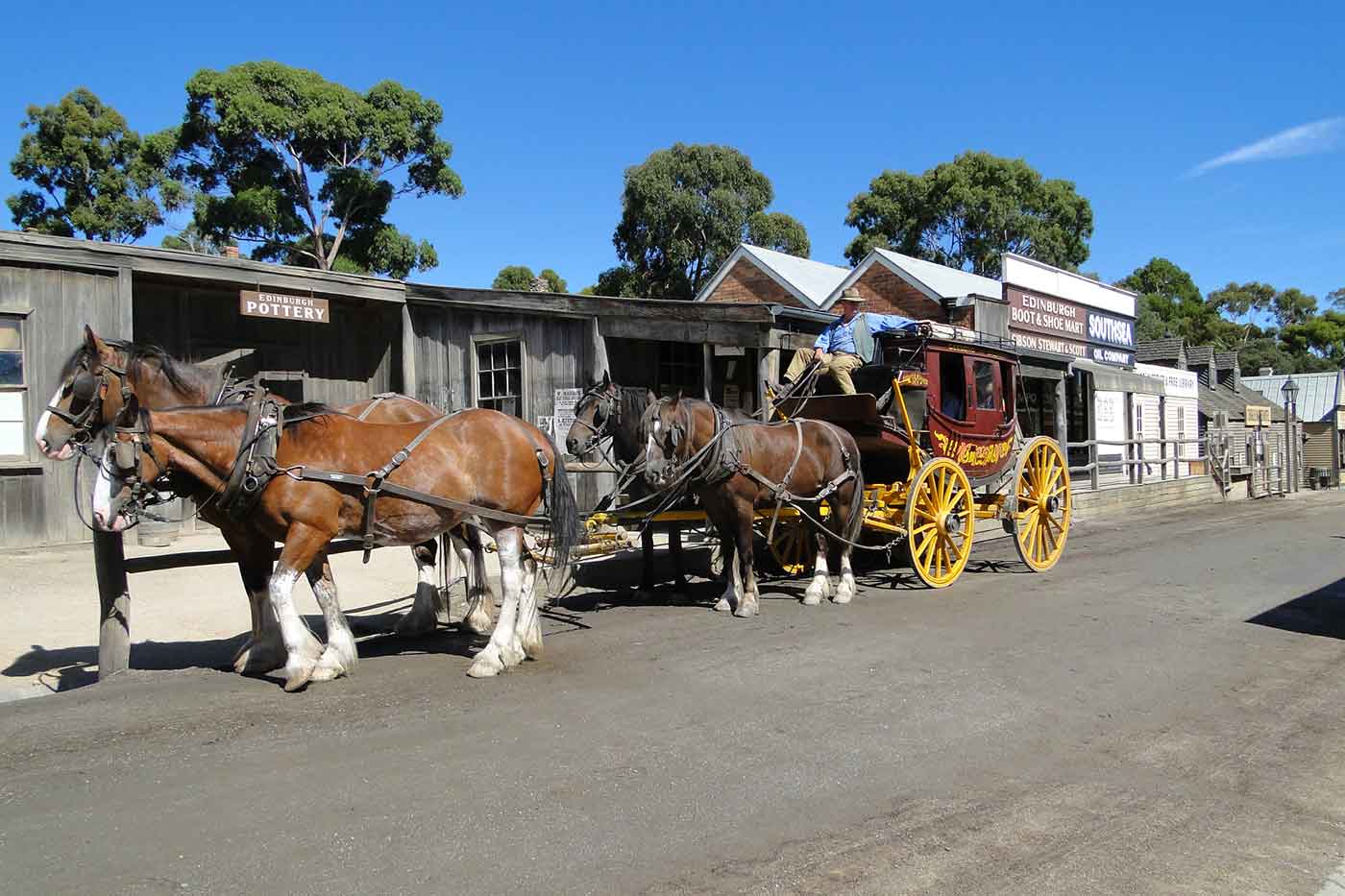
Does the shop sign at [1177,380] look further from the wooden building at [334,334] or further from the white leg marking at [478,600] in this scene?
the white leg marking at [478,600]

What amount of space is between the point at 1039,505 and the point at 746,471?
4851 millimetres

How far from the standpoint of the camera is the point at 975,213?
4544cm

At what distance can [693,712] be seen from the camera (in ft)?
17.5

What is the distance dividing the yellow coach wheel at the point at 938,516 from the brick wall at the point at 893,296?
1739 cm

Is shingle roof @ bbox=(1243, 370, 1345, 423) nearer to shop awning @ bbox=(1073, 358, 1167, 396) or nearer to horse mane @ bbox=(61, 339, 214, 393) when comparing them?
shop awning @ bbox=(1073, 358, 1167, 396)

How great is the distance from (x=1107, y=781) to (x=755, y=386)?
10.9 meters

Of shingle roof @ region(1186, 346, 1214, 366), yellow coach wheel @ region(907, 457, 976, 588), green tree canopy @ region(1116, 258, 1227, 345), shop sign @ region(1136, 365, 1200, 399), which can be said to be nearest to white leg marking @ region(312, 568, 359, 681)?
yellow coach wheel @ region(907, 457, 976, 588)

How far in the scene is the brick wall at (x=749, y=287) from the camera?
30.9 meters

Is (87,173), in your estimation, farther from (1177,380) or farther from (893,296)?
(1177,380)

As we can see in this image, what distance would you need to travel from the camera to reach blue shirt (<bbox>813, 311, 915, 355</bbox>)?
9.95 meters

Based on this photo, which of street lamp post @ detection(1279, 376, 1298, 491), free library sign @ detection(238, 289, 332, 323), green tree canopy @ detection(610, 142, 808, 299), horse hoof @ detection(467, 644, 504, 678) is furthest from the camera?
green tree canopy @ detection(610, 142, 808, 299)

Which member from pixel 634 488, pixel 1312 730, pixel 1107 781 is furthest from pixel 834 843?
pixel 634 488

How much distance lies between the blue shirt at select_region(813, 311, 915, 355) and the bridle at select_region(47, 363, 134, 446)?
6.69 metres

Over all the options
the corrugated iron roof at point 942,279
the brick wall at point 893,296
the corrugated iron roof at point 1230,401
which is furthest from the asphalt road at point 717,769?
the corrugated iron roof at point 1230,401
